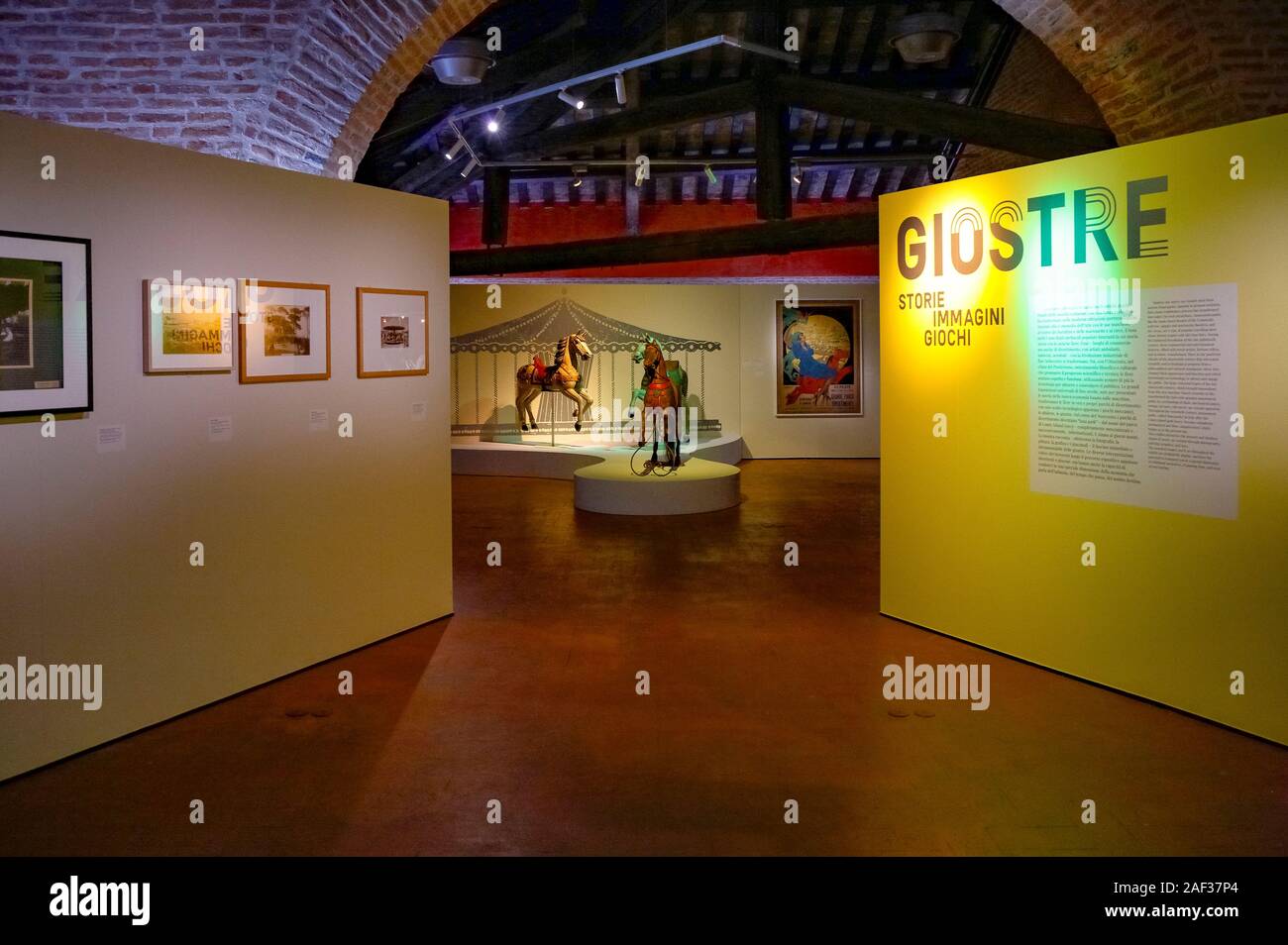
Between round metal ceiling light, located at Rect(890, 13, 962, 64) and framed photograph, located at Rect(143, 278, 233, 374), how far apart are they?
7622 millimetres

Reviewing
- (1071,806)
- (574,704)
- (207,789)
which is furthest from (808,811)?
(207,789)

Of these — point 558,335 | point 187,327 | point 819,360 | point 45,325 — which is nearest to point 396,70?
point 187,327

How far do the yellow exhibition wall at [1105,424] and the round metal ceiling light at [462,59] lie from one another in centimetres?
479

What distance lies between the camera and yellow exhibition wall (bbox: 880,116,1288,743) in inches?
189

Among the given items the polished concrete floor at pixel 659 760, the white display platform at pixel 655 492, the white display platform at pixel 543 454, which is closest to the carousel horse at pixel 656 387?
the white display platform at pixel 655 492

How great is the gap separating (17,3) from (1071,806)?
24.0 ft

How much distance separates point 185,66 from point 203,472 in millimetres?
2902

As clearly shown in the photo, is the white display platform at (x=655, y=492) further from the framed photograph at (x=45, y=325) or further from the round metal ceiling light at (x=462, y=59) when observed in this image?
the framed photograph at (x=45, y=325)

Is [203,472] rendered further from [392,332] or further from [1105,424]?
[1105,424]

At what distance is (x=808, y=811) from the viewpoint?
4.09m

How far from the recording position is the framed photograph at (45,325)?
4.34m

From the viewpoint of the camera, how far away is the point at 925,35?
1027 cm
